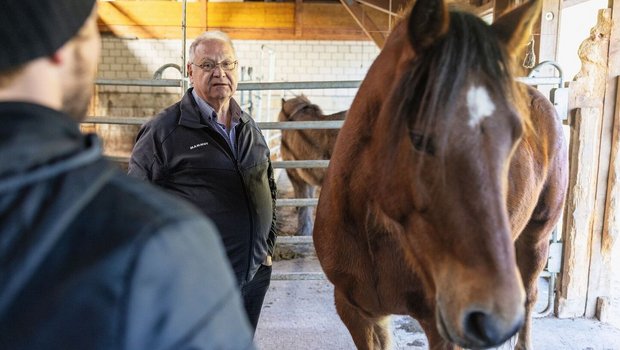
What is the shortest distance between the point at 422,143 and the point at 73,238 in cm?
89

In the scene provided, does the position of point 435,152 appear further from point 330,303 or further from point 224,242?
point 330,303

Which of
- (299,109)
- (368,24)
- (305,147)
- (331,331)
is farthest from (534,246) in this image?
(368,24)

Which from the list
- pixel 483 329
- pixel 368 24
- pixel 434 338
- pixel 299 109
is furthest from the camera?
pixel 368 24

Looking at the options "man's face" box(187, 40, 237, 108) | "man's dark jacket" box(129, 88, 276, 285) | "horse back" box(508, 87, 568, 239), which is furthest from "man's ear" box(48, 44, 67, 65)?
"horse back" box(508, 87, 568, 239)

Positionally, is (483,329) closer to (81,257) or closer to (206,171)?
(81,257)

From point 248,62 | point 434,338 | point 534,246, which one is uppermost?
point 248,62

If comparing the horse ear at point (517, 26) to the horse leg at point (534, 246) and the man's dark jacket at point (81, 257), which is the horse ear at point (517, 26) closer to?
the man's dark jacket at point (81, 257)

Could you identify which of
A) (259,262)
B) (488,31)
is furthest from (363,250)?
(488,31)

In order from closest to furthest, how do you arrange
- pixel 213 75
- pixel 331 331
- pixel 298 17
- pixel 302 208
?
pixel 213 75 → pixel 331 331 → pixel 302 208 → pixel 298 17

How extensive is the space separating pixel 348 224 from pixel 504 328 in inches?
34.4

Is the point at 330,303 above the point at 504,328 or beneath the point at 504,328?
beneath

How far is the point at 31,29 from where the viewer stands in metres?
0.59

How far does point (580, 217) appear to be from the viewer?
346cm

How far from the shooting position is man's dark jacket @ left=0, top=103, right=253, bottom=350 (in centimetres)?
54
